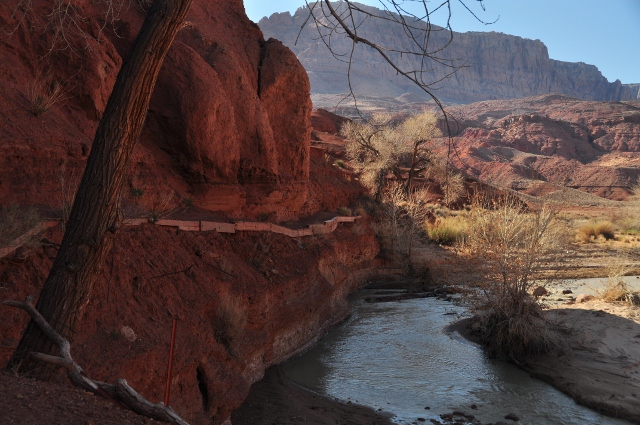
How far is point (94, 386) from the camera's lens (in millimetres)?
4488

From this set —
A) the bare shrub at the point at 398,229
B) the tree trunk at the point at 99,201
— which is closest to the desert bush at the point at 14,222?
the tree trunk at the point at 99,201

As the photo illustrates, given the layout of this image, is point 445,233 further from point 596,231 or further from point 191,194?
point 191,194

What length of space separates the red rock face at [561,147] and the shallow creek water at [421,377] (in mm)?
53018

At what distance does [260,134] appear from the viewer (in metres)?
15.9

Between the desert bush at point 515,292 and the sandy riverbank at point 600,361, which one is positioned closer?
the sandy riverbank at point 600,361

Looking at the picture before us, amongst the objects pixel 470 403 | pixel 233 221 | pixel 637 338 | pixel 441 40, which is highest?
pixel 441 40

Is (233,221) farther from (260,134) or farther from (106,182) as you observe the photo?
(106,182)

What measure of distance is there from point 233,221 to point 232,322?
14.1 feet

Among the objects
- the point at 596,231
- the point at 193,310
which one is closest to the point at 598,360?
the point at 193,310

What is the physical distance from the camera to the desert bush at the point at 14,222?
661 cm

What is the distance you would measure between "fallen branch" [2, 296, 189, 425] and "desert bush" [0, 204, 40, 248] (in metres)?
2.35

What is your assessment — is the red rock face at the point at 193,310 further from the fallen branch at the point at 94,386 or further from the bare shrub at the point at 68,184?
the fallen branch at the point at 94,386

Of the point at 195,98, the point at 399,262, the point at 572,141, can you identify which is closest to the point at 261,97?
the point at 195,98

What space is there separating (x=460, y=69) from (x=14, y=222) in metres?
143
